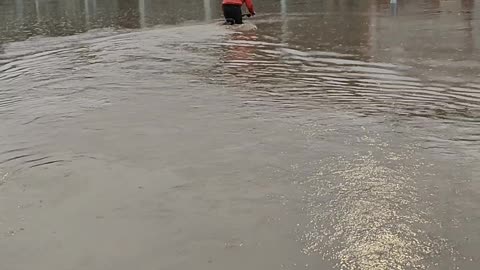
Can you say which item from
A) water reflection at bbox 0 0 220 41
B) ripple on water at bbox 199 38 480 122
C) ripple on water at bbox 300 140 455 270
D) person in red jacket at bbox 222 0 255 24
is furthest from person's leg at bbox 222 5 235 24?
ripple on water at bbox 300 140 455 270

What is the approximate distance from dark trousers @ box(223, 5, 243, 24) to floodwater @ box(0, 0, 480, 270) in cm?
484

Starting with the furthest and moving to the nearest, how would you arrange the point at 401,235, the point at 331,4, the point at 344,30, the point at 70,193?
the point at 331,4
the point at 344,30
the point at 70,193
the point at 401,235

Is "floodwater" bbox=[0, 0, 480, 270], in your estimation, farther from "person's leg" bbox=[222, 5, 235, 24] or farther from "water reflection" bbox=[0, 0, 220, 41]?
"water reflection" bbox=[0, 0, 220, 41]

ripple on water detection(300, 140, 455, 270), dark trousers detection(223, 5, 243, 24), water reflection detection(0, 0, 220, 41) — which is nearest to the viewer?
ripple on water detection(300, 140, 455, 270)

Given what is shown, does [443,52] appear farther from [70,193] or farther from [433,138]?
[70,193]

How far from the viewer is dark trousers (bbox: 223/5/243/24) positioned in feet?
56.8

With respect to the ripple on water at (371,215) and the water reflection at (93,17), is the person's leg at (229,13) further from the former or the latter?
the ripple on water at (371,215)

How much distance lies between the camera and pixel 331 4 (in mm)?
24562

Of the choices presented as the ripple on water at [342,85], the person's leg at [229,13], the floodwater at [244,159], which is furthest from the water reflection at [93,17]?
the ripple on water at [342,85]

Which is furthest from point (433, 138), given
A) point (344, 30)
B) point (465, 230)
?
point (344, 30)

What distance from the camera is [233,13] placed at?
1748 cm

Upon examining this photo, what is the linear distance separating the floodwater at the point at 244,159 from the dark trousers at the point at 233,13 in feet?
15.9

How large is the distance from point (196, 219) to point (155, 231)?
1.06 ft

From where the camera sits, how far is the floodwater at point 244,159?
13.6ft
